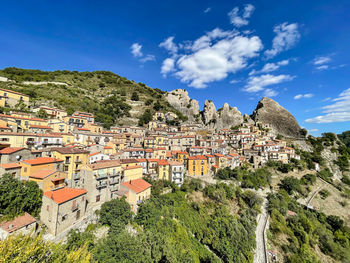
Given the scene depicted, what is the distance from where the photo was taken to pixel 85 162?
24.3 m

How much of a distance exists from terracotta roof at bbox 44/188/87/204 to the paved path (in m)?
31.1

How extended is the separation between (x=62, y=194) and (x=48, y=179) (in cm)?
308

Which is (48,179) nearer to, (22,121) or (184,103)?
(22,121)

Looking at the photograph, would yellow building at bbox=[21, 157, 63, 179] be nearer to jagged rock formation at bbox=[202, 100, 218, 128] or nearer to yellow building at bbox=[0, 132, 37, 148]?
yellow building at bbox=[0, 132, 37, 148]

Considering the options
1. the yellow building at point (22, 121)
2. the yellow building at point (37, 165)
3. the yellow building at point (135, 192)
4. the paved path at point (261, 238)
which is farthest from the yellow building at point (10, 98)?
the paved path at point (261, 238)

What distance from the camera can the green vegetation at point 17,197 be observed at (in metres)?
14.2

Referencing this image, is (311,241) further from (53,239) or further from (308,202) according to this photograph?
(53,239)

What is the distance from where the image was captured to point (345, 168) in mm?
51031

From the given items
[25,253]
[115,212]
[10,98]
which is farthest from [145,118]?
[25,253]

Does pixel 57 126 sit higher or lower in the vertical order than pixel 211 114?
lower

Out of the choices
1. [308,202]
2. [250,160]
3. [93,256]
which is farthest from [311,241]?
[93,256]

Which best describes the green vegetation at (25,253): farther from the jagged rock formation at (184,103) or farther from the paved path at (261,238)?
the jagged rock formation at (184,103)

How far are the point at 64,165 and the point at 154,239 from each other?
58.4 ft

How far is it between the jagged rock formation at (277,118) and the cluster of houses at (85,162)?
1064 inches
